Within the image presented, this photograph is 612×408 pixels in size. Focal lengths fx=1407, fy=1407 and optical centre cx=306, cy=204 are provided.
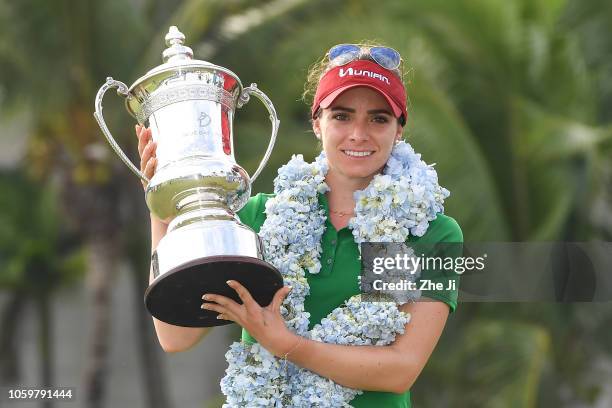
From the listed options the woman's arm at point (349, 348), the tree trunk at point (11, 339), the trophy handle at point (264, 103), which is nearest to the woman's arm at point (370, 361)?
the woman's arm at point (349, 348)

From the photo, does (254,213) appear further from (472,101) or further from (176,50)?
(472,101)

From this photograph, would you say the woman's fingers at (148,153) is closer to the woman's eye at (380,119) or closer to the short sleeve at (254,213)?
the short sleeve at (254,213)

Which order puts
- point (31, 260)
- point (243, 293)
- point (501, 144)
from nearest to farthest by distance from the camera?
point (243, 293)
point (501, 144)
point (31, 260)

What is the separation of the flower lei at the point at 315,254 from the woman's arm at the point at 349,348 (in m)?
0.05

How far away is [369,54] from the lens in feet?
10.9

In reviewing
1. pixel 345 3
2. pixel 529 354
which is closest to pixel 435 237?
pixel 529 354

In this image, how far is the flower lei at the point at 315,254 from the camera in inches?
128

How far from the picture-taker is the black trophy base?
3084 millimetres

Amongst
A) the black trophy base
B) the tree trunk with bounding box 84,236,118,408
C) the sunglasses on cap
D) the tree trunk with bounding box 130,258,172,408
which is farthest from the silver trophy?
the tree trunk with bounding box 130,258,172,408

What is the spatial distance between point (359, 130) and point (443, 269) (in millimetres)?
379

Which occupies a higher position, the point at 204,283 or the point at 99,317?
the point at 99,317

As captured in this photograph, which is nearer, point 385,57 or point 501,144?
point 385,57

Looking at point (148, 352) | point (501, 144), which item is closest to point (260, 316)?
point (501, 144)

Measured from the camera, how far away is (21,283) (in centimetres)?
1465
